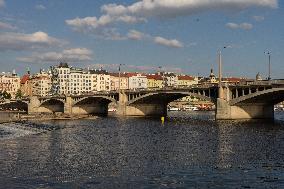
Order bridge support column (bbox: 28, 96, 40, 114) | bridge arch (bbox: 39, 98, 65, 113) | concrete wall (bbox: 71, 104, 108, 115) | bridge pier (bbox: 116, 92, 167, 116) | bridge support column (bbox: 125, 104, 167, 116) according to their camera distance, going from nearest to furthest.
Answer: bridge pier (bbox: 116, 92, 167, 116)
bridge support column (bbox: 125, 104, 167, 116)
concrete wall (bbox: 71, 104, 108, 115)
bridge support column (bbox: 28, 96, 40, 114)
bridge arch (bbox: 39, 98, 65, 113)

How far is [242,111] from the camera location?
320 ft

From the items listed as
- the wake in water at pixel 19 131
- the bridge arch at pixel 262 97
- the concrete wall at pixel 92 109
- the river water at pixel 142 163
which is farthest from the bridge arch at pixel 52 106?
the river water at pixel 142 163

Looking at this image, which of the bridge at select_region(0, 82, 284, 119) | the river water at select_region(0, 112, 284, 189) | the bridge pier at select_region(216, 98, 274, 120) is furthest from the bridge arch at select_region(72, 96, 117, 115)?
the river water at select_region(0, 112, 284, 189)

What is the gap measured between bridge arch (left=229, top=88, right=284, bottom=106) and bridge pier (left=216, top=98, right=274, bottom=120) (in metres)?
1.60

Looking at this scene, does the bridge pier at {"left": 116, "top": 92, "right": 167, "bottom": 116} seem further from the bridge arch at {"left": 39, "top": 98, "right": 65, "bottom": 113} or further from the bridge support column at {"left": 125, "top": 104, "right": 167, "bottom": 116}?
the bridge arch at {"left": 39, "top": 98, "right": 65, "bottom": 113}

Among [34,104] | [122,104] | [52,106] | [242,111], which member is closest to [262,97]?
[242,111]

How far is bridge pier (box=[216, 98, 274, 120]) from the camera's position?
94.9 m

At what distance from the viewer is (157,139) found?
58594mm

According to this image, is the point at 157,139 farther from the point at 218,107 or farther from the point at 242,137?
the point at 218,107

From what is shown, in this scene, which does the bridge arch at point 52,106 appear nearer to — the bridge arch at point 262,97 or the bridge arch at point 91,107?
the bridge arch at point 91,107

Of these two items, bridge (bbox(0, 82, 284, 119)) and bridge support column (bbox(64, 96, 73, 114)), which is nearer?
bridge (bbox(0, 82, 284, 119))

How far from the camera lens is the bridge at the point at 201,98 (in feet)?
294

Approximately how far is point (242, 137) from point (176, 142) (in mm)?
10551

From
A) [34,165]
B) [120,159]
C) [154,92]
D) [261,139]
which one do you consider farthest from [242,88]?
[34,165]
